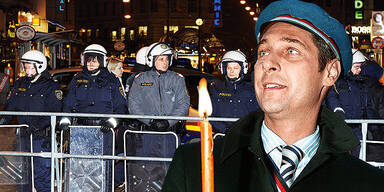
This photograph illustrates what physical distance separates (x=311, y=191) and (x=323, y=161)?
0.13 m

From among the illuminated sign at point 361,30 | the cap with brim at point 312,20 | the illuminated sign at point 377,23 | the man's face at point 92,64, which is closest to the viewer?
the cap with brim at point 312,20

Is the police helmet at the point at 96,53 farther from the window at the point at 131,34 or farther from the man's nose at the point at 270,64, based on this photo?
the window at the point at 131,34

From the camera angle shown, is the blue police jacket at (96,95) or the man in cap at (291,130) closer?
the man in cap at (291,130)

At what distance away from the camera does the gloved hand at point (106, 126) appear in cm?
684

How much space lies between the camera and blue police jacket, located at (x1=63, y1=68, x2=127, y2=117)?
25.8ft

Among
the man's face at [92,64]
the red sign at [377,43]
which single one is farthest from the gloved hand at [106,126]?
the red sign at [377,43]

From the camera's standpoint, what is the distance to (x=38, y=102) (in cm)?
818

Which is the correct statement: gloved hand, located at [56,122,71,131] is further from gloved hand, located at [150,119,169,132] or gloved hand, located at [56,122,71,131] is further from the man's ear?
the man's ear

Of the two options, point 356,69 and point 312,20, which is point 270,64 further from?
point 356,69

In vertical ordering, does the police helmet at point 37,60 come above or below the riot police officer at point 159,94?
above

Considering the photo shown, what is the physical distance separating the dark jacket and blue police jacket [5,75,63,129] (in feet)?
21.8

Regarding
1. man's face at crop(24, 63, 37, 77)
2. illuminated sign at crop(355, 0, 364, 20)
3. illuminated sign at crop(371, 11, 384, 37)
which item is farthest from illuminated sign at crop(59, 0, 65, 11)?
man's face at crop(24, 63, 37, 77)

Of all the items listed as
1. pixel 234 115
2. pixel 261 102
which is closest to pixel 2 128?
pixel 234 115

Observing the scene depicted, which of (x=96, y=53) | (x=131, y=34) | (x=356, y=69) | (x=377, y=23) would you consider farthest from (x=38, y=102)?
(x=131, y=34)
